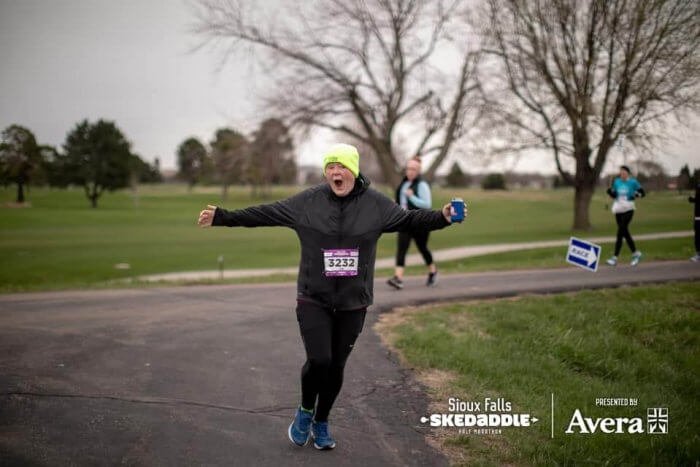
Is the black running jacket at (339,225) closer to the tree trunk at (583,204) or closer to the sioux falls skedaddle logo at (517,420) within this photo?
the sioux falls skedaddle logo at (517,420)

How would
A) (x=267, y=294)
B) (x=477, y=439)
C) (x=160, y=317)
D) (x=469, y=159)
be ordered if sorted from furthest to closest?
(x=469, y=159) < (x=267, y=294) < (x=160, y=317) < (x=477, y=439)

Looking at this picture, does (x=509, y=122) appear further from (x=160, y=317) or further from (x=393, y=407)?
(x=393, y=407)

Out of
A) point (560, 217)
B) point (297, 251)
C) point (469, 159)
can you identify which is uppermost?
point (469, 159)

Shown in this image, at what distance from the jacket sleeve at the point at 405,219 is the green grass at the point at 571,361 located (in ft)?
5.16

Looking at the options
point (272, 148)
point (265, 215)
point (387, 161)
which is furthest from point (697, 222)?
point (272, 148)

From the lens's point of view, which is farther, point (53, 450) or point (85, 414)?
point (85, 414)

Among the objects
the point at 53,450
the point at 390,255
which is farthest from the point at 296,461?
the point at 390,255

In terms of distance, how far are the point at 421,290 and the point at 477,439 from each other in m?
5.83

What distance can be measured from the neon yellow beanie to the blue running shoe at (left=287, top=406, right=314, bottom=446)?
1.74m

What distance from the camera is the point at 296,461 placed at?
3602 mm

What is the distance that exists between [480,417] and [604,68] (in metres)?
7.71

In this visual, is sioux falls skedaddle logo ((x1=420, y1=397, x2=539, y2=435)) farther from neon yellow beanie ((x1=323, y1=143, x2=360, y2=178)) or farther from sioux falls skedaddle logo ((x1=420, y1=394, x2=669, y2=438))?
neon yellow beanie ((x1=323, y1=143, x2=360, y2=178))

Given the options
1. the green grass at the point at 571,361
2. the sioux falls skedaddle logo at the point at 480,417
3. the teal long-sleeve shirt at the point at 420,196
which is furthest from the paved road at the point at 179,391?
the teal long-sleeve shirt at the point at 420,196

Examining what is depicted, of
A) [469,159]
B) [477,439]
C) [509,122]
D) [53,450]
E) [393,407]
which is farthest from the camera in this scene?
[469,159]
